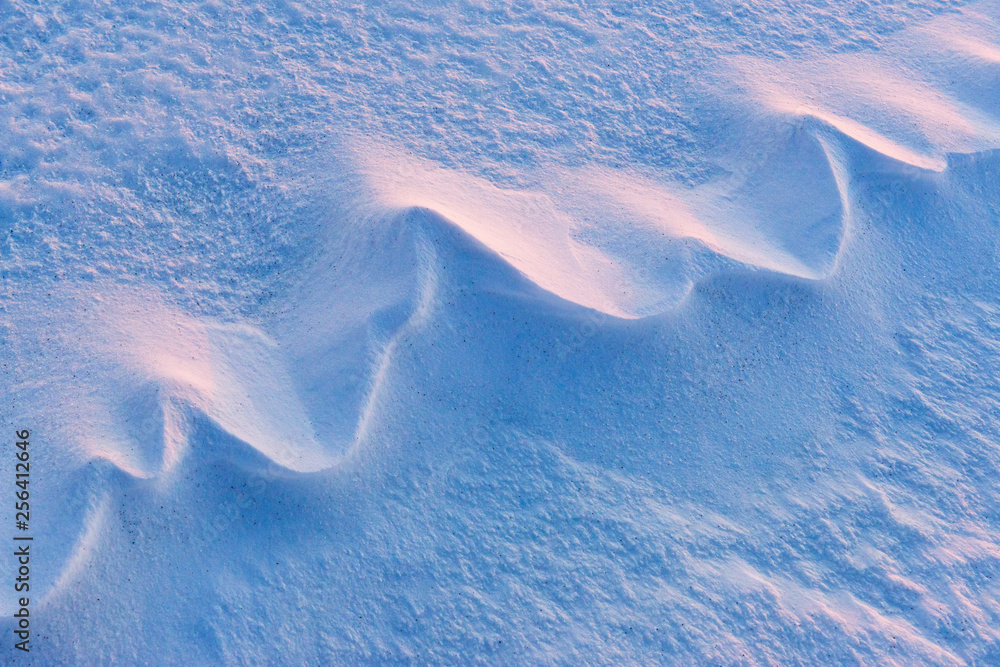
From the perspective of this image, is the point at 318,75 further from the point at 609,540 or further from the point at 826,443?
the point at 826,443

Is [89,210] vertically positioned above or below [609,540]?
above

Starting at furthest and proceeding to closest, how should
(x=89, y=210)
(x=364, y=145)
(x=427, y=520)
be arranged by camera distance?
(x=364, y=145) → (x=89, y=210) → (x=427, y=520)

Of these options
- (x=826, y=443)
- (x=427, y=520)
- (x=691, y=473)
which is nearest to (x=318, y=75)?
(x=427, y=520)

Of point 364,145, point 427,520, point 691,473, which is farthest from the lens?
point 364,145

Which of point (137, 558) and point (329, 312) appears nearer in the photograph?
point (137, 558)

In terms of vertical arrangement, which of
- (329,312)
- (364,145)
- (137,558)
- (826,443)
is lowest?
(137,558)

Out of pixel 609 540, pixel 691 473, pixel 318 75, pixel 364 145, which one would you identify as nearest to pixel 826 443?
pixel 691 473

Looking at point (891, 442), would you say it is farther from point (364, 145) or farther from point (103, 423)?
point (103, 423)
